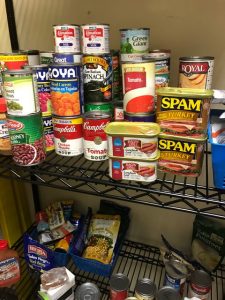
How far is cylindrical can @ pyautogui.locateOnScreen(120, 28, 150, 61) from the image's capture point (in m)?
0.72

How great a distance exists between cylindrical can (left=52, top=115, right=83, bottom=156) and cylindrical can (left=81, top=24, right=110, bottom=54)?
18 centimetres

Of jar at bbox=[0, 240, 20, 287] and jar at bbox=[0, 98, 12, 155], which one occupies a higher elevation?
jar at bbox=[0, 98, 12, 155]

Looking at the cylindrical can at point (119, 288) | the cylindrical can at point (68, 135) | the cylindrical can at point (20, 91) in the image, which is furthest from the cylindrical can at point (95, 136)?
the cylindrical can at point (119, 288)

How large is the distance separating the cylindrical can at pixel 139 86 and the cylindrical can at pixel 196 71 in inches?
3.4

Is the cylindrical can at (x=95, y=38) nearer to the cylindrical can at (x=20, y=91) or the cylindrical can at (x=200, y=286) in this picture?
the cylindrical can at (x=20, y=91)

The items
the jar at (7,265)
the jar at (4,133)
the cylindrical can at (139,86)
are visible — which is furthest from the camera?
the jar at (7,265)

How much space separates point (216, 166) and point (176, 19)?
50 centimetres

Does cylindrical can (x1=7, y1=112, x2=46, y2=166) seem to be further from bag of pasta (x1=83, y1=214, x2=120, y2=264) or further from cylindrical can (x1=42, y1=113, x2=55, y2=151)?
bag of pasta (x1=83, y1=214, x2=120, y2=264)

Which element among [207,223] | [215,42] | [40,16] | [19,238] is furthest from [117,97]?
[19,238]

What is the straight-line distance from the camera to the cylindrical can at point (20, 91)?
0.67m

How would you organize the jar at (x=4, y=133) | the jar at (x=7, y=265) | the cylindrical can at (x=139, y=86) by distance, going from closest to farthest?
the cylindrical can at (x=139, y=86) → the jar at (x=4, y=133) → the jar at (x=7, y=265)

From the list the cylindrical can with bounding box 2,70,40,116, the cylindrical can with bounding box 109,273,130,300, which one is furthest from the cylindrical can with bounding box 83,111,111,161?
the cylindrical can with bounding box 109,273,130,300

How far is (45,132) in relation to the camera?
795 mm

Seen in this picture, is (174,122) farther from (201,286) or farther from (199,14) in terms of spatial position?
(201,286)
